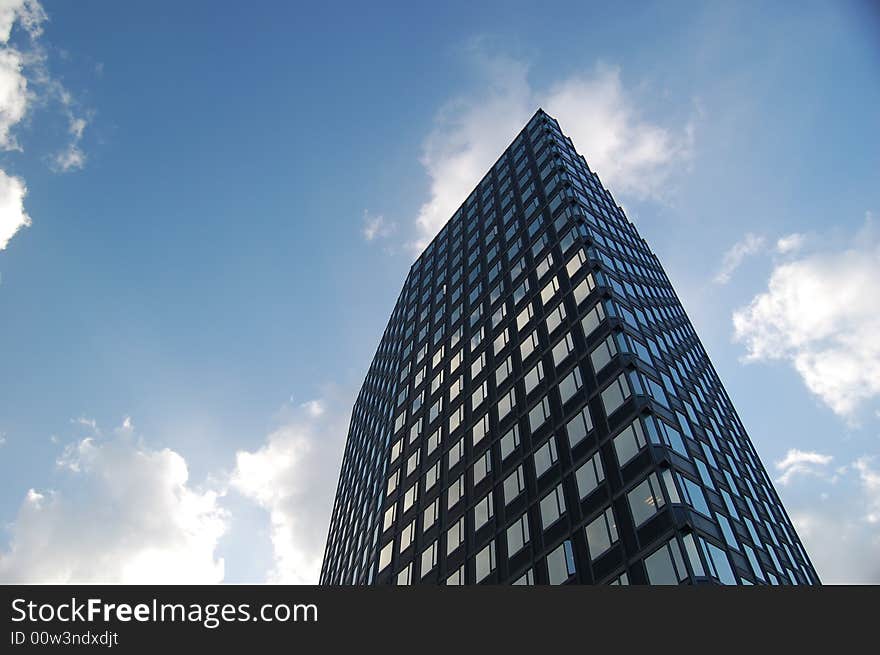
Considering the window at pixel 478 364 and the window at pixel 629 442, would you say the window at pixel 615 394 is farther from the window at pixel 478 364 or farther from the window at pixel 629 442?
the window at pixel 478 364

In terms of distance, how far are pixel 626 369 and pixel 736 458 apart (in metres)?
15.5

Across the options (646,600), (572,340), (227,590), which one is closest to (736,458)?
(572,340)

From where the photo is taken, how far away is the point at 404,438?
187ft

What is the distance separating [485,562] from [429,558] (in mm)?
6399

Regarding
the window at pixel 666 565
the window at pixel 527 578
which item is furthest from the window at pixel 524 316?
the window at pixel 666 565

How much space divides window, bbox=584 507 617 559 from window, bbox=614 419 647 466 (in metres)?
2.89

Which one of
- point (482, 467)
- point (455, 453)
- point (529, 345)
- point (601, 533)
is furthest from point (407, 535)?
point (601, 533)

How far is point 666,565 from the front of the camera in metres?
26.5

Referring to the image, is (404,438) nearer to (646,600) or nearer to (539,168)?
(539,168)

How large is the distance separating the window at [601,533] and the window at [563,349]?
12735 millimetres

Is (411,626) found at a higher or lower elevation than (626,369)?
lower

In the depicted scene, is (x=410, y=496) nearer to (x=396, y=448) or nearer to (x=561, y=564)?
(x=396, y=448)

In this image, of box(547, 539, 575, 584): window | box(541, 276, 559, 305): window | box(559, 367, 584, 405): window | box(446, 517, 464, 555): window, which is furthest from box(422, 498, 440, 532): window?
box(541, 276, 559, 305): window

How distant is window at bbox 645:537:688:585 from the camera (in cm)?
2594
